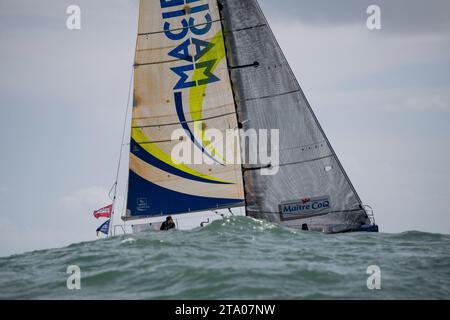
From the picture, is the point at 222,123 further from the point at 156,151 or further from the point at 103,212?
the point at 103,212

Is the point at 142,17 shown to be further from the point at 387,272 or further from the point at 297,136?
the point at 387,272

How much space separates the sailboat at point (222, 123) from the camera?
74.5 ft

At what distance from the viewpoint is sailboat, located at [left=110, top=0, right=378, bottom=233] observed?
2270 centimetres

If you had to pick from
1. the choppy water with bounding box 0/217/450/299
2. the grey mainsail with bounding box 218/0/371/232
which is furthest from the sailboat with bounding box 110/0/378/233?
the choppy water with bounding box 0/217/450/299

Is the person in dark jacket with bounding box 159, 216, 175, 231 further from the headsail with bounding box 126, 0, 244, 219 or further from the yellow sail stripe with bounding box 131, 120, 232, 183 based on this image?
the yellow sail stripe with bounding box 131, 120, 232, 183

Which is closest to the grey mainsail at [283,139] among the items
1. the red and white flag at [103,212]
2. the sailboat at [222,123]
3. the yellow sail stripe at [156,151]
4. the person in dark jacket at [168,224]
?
the sailboat at [222,123]

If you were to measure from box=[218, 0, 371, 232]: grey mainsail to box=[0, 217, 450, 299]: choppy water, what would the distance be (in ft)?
6.59

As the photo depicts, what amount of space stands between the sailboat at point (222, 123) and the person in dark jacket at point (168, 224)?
75 centimetres

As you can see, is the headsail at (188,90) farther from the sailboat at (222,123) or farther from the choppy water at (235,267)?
the choppy water at (235,267)

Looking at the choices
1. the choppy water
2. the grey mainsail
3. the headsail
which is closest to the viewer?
the choppy water

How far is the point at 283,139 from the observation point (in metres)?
22.7

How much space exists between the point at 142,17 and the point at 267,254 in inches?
408

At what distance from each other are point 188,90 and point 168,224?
4.44 metres
